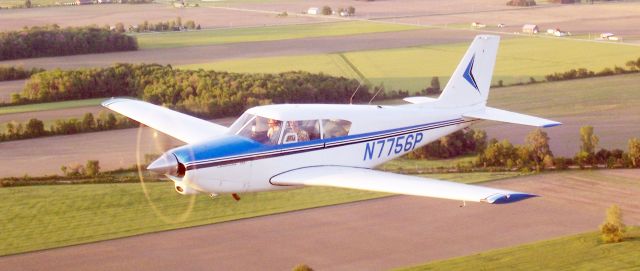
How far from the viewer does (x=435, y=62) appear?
81.0 meters

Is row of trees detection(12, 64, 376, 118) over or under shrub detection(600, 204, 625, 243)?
over

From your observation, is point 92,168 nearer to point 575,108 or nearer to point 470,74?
point 470,74

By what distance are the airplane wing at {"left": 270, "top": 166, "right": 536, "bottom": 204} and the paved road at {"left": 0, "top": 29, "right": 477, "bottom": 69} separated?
179 ft

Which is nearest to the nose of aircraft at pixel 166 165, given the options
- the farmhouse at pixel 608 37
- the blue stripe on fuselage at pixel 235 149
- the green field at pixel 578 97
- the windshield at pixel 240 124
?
the blue stripe on fuselage at pixel 235 149

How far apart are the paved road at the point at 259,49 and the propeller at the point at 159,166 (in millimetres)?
26448

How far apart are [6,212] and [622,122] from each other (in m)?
36.6

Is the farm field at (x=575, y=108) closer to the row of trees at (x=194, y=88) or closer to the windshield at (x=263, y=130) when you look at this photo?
the row of trees at (x=194, y=88)

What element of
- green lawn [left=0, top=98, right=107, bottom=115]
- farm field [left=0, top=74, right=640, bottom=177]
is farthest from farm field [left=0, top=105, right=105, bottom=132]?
farm field [left=0, top=74, right=640, bottom=177]

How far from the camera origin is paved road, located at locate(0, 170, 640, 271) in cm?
3222

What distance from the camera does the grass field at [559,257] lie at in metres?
31.8

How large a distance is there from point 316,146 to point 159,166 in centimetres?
530

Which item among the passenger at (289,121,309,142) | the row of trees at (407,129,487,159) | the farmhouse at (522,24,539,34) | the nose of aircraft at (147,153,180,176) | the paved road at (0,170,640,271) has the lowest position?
the paved road at (0,170,640,271)

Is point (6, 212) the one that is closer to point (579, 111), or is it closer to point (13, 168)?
point (13, 168)

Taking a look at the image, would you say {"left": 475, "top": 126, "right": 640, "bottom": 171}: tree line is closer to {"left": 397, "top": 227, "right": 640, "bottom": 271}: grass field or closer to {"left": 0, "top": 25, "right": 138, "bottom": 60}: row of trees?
{"left": 397, "top": 227, "right": 640, "bottom": 271}: grass field
